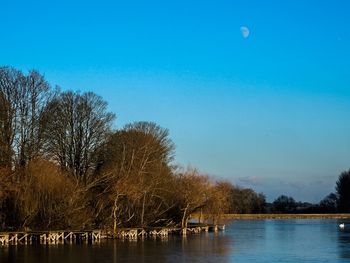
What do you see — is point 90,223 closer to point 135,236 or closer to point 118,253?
point 135,236

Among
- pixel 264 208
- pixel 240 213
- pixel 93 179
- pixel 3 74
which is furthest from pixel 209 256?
pixel 264 208

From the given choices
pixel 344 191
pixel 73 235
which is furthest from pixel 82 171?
pixel 344 191

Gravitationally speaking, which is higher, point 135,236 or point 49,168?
point 49,168

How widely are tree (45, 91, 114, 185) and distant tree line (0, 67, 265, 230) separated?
11 cm

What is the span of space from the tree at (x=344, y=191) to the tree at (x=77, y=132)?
301ft

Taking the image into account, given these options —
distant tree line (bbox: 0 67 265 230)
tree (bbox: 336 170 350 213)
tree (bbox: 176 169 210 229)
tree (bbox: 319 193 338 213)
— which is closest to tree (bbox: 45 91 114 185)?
distant tree line (bbox: 0 67 265 230)

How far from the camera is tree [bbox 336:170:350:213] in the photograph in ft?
466

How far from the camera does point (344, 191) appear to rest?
469 ft

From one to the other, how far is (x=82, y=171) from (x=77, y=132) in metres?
4.27

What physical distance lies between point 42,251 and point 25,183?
12.5 meters

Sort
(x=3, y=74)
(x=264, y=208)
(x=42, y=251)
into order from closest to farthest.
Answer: (x=42, y=251)
(x=3, y=74)
(x=264, y=208)

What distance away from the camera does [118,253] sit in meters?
40.1

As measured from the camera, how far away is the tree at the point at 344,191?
466 ft

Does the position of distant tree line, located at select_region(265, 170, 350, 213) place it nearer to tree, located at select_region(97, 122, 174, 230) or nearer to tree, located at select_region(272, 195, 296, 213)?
tree, located at select_region(272, 195, 296, 213)
